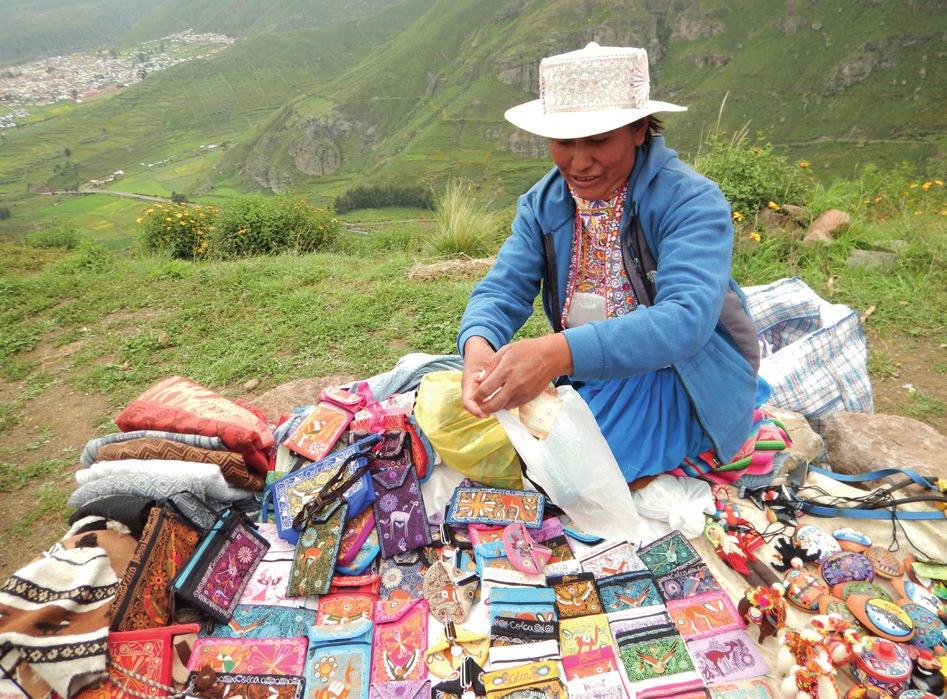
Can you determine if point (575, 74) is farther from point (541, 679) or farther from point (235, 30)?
point (235, 30)

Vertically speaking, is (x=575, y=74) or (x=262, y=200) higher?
(x=575, y=74)

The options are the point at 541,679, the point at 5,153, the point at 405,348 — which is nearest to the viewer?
the point at 541,679

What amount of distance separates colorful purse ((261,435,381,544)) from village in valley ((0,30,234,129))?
118 metres

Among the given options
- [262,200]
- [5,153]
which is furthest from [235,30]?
[262,200]

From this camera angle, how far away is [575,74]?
1616mm

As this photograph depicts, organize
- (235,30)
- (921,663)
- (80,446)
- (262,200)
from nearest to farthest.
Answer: (921,663) → (80,446) → (262,200) → (235,30)

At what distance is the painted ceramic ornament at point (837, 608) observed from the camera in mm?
1651

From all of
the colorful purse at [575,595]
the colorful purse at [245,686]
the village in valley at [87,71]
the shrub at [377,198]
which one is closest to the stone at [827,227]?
the colorful purse at [575,595]

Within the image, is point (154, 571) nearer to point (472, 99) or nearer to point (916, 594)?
point (916, 594)

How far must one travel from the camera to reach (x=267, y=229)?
23.6ft

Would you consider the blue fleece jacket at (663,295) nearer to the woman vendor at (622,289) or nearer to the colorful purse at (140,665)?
the woman vendor at (622,289)

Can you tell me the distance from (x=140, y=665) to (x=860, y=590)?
2269mm

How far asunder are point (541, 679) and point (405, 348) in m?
2.80

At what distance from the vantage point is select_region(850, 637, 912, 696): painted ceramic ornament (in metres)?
1.46
